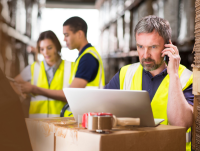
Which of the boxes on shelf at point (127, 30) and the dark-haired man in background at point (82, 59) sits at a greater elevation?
Answer: the boxes on shelf at point (127, 30)

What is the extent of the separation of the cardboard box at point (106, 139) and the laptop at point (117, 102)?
6cm

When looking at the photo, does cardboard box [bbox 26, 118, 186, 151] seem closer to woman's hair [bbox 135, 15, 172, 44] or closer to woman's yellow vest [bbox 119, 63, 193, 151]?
woman's yellow vest [bbox 119, 63, 193, 151]

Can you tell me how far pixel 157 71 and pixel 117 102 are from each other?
0.83m

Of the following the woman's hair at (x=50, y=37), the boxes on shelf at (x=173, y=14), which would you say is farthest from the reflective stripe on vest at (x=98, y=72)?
the boxes on shelf at (x=173, y=14)

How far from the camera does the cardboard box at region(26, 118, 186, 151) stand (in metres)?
0.82

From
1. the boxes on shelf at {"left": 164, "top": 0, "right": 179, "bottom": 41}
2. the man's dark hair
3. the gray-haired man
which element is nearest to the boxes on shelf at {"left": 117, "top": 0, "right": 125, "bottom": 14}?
the boxes on shelf at {"left": 164, "top": 0, "right": 179, "bottom": 41}

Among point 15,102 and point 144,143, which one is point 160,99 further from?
point 15,102

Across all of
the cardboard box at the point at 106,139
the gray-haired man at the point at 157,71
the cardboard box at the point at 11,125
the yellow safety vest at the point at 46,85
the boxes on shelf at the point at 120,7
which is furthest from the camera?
the boxes on shelf at the point at 120,7

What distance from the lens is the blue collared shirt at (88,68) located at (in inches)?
91.2

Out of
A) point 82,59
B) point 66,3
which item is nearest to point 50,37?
point 82,59

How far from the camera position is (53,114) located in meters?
2.43

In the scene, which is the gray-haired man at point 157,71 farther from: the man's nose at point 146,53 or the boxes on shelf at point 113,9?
the boxes on shelf at point 113,9

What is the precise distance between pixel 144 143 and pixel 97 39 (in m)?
7.53

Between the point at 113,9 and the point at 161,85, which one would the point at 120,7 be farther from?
the point at 161,85
